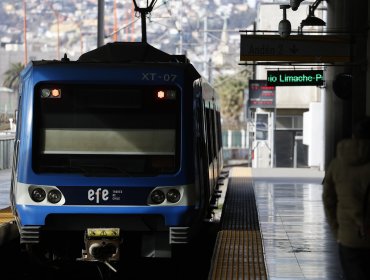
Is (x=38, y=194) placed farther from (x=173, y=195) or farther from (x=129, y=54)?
(x=129, y=54)

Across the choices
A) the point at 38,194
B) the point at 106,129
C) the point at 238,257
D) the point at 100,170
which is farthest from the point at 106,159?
the point at 238,257

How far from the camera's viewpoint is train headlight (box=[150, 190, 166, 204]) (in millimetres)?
11352

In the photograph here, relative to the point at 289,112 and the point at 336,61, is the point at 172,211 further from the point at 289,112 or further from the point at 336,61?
the point at 289,112

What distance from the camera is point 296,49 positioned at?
2259 centimetres

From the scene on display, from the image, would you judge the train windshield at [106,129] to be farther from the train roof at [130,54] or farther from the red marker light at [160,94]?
the train roof at [130,54]

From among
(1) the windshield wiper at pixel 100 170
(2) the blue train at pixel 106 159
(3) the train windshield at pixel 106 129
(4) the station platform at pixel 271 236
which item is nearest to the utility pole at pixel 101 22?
(4) the station platform at pixel 271 236

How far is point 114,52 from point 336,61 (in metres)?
10.5

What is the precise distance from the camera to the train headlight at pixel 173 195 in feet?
37.3

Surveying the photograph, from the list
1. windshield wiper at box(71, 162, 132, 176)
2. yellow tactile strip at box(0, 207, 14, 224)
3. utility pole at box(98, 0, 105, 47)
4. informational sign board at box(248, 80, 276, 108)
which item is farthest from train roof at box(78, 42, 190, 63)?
informational sign board at box(248, 80, 276, 108)

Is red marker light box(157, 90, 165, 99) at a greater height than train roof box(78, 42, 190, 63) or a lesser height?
lesser

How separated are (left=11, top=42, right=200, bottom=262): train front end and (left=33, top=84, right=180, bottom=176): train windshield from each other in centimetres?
1

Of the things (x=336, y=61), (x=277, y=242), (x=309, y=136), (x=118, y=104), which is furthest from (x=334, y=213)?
(x=309, y=136)

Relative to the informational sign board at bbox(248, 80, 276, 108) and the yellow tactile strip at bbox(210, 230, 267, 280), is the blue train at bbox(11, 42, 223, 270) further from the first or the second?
the informational sign board at bbox(248, 80, 276, 108)

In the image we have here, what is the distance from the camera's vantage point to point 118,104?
1177 centimetres
